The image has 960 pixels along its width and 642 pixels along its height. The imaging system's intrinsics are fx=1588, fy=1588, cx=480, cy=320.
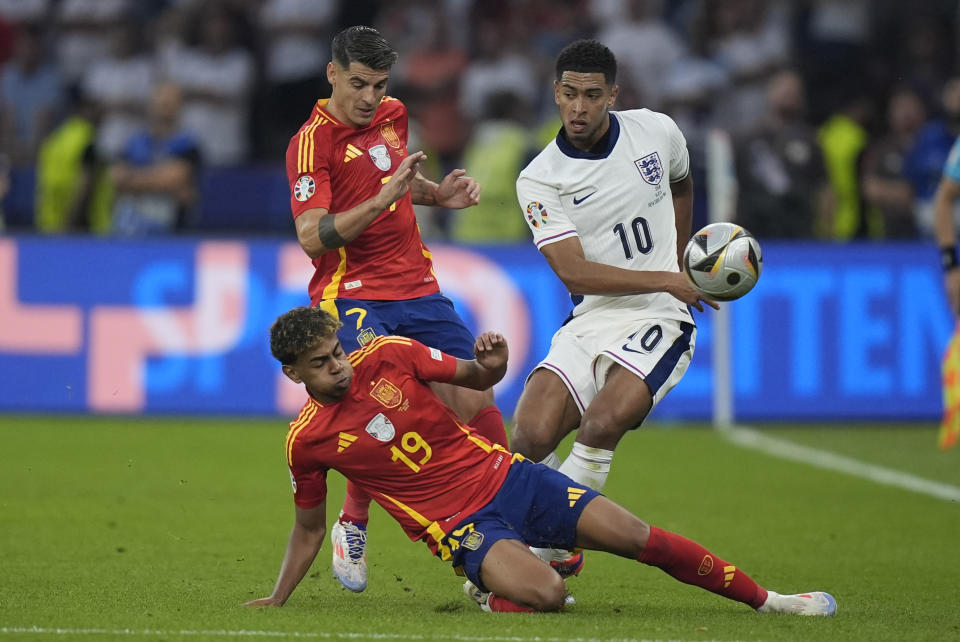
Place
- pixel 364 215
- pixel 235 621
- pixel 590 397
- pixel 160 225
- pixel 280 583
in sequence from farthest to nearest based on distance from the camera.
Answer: pixel 160 225, pixel 590 397, pixel 364 215, pixel 280 583, pixel 235 621

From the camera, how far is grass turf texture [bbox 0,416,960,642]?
6016 mm

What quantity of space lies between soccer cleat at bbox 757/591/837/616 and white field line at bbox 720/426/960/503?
3.93 m

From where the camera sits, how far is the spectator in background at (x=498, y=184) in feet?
47.5

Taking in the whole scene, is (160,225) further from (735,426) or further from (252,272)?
(735,426)

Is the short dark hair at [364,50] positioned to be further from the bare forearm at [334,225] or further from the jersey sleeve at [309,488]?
the jersey sleeve at [309,488]

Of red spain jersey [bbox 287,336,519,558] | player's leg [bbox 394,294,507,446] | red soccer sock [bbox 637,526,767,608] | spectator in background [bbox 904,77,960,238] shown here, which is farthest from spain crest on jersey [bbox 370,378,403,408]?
spectator in background [bbox 904,77,960,238]

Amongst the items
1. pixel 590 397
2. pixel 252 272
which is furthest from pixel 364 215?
pixel 252 272

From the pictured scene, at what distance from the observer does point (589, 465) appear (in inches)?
282

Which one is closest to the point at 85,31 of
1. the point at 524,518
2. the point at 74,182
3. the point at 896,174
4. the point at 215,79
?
the point at 215,79

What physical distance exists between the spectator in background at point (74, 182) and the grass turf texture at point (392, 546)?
2.33 meters

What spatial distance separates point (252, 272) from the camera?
13.6 m

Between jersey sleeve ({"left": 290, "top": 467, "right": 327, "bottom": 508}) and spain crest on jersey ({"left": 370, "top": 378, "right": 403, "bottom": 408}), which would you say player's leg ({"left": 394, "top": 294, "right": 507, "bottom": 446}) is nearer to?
spain crest on jersey ({"left": 370, "top": 378, "right": 403, "bottom": 408})

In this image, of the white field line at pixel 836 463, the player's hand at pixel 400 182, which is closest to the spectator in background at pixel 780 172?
the white field line at pixel 836 463

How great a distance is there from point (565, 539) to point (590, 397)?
128 cm
